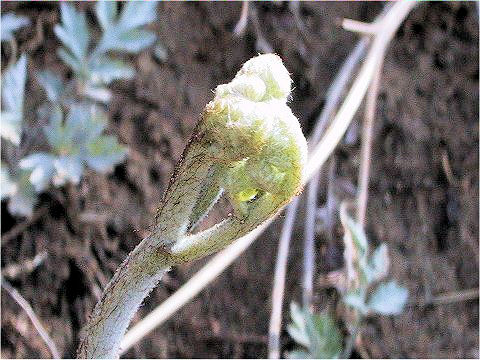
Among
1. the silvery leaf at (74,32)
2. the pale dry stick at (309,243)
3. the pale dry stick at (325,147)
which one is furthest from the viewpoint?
the pale dry stick at (309,243)

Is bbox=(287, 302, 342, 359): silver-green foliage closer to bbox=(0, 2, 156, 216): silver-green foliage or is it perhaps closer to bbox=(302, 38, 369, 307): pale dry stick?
bbox=(302, 38, 369, 307): pale dry stick

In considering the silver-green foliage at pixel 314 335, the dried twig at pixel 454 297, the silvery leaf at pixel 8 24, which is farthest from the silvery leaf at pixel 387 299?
the silvery leaf at pixel 8 24

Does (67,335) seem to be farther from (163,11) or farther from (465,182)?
A: (465,182)

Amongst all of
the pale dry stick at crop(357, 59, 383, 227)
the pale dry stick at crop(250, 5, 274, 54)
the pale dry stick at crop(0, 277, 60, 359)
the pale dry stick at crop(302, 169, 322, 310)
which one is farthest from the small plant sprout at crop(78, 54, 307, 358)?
A: the pale dry stick at crop(250, 5, 274, 54)

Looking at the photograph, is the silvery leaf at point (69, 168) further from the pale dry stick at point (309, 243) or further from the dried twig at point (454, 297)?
the dried twig at point (454, 297)

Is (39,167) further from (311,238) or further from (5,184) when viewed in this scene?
(311,238)

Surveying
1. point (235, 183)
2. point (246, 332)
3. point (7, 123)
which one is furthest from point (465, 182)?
point (235, 183)
